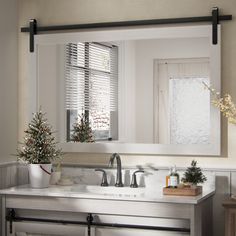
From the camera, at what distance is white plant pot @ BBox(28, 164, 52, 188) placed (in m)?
3.97

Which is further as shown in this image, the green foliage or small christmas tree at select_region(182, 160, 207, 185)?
the green foliage

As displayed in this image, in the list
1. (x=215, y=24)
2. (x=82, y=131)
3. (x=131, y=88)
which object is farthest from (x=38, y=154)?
(x=215, y=24)

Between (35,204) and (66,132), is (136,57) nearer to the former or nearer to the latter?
(66,132)

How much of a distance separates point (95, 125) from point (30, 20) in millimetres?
969

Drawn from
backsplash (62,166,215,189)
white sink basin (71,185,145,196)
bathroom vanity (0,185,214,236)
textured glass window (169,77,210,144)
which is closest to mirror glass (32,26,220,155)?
textured glass window (169,77,210,144)

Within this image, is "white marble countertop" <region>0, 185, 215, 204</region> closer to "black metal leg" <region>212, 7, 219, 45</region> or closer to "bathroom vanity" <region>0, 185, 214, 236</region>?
"bathroom vanity" <region>0, 185, 214, 236</region>

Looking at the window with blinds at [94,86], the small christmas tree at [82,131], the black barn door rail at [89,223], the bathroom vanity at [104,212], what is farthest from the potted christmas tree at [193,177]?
the small christmas tree at [82,131]

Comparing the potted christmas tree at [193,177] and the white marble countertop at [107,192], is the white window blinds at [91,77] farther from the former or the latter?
the potted christmas tree at [193,177]

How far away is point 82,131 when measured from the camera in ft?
14.0

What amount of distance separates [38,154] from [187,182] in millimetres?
1078

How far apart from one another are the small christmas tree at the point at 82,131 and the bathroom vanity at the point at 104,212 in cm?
43

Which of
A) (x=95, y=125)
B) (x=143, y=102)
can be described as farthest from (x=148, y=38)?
(x=95, y=125)

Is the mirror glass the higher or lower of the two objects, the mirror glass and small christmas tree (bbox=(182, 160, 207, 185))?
the higher

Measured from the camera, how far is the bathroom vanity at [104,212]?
3.46 metres
